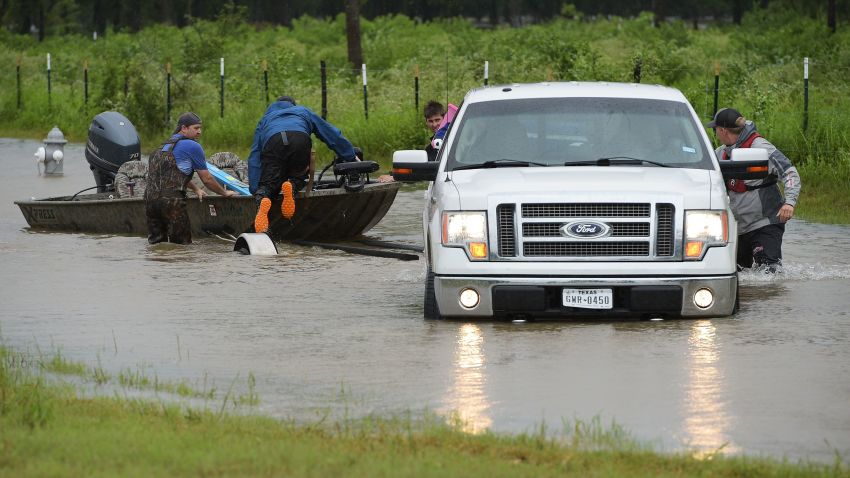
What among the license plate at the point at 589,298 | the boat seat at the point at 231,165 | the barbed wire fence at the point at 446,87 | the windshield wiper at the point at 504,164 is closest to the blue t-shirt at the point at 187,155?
the boat seat at the point at 231,165

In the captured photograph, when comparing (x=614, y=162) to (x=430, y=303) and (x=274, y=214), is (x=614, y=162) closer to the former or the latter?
(x=430, y=303)

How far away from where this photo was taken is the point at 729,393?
9.08 metres

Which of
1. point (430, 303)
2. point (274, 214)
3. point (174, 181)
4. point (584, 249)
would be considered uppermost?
point (584, 249)

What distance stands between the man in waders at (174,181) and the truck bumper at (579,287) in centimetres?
709

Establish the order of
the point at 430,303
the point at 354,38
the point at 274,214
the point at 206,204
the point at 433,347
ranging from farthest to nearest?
the point at 354,38, the point at 206,204, the point at 274,214, the point at 430,303, the point at 433,347

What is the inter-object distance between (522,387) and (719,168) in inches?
139

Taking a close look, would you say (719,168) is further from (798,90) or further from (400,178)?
(798,90)

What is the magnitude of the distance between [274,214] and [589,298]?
7110 mm

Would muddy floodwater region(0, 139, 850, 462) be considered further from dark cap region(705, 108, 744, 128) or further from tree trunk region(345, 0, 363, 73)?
tree trunk region(345, 0, 363, 73)

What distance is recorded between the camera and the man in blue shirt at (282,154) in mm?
17188

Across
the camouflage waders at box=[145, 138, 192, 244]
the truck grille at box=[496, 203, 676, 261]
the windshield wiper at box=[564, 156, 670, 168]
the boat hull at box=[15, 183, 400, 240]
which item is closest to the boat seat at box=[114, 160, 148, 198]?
the boat hull at box=[15, 183, 400, 240]

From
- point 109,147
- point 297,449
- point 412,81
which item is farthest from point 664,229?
point 412,81

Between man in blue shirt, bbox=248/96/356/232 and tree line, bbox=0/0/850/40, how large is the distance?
175ft

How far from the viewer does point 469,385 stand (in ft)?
30.6
